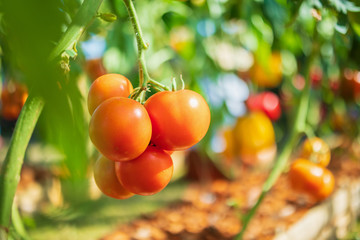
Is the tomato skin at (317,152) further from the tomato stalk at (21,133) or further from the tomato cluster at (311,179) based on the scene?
the tomato stalk at (21,133)

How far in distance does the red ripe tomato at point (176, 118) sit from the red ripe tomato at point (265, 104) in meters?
1.04

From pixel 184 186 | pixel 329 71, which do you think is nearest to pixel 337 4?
pixel 329 71

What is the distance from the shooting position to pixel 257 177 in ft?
4.86

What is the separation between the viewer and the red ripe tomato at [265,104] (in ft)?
4.44

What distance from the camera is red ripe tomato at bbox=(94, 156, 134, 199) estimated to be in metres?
0.36

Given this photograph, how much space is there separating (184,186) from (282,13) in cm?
104

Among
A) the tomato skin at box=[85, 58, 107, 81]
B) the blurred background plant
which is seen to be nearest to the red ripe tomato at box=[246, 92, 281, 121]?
the blurred background plant

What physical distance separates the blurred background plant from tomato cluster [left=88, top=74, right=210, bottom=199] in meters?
0.03

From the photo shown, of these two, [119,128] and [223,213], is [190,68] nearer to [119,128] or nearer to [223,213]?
[223,213]

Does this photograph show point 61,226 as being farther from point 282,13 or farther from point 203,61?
point 282,13

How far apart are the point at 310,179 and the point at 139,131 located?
59 centimetres

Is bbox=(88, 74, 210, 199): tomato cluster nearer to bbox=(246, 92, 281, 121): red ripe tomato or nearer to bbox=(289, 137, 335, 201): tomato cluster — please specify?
bbox=(289, 137, 335, 201): tomato cluster

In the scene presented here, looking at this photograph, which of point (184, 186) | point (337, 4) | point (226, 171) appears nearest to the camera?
point (337, 4)

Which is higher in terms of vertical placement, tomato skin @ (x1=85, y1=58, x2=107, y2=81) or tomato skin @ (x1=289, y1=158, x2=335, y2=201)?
tomato skin @ (x1=85, y1=58, x2=107, y2=81)
